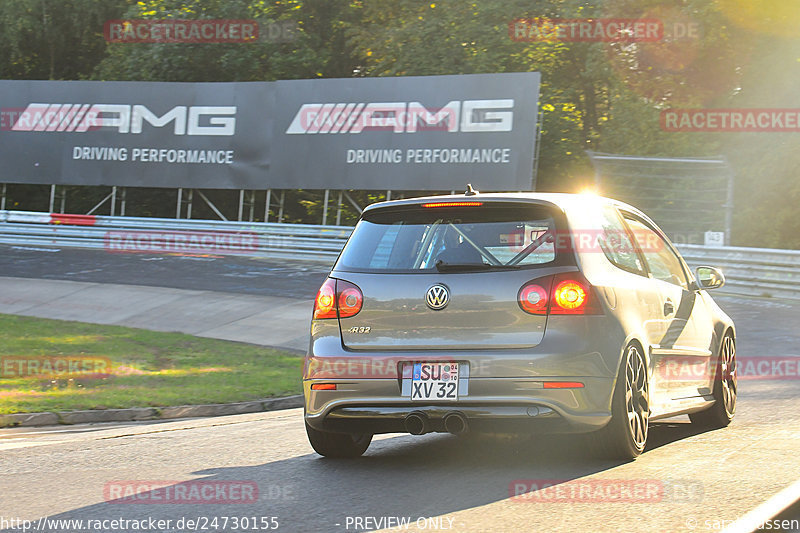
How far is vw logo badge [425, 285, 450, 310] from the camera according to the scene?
6.16 meters

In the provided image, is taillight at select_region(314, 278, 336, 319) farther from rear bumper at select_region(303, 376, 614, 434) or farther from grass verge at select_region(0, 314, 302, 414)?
grass verge at select_region(0, 314, 302, 414)

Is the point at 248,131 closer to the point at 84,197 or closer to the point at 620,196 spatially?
the point at 84,197

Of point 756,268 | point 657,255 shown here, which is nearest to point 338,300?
point 657,255

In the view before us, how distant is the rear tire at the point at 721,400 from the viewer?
311 inches

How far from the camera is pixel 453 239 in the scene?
21.0 ft

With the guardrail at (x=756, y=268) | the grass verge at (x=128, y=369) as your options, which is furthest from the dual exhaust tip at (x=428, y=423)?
the guardrail at (x=756, y=268)

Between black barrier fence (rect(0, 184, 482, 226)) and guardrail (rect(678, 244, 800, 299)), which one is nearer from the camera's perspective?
guardrail (rect(678, 244, 800, 299))

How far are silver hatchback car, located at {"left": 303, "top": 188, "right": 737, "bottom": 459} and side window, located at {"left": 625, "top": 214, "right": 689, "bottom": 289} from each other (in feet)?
1.51

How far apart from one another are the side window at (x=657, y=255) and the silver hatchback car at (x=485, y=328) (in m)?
0.46

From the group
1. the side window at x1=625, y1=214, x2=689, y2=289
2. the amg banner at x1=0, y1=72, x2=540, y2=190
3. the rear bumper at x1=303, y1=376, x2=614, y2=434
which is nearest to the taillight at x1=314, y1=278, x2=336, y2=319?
the rear bumper at x1=303, y1=376, x2=614, y2=434

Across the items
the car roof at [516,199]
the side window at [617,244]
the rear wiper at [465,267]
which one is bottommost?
the rear wiper at [465,267]

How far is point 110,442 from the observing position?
8094 mm

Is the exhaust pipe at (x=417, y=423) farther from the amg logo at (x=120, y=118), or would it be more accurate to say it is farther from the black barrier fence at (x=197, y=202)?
the amg logo at (x=120, y=118)

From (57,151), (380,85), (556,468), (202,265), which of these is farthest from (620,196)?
(556,468)
